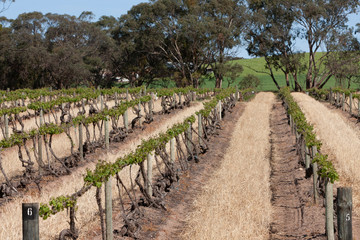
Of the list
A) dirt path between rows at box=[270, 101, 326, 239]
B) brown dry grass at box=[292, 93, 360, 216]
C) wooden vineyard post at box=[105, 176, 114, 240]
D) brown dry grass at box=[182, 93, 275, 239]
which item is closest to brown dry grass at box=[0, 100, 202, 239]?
wooden vineyard post at box=[105, 176, 114, 240]

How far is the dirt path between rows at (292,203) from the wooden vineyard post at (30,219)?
4.72 m

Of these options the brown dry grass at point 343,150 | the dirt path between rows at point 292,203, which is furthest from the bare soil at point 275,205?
the brown dry grass at point 343,150

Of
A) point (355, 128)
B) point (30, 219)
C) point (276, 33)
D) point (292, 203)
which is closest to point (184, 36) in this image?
point (276, 33)

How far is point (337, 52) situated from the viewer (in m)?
64.1

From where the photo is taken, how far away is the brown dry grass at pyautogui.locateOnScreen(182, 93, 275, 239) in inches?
346

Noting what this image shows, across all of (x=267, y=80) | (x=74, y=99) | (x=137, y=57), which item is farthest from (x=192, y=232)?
(x=267, y=80)

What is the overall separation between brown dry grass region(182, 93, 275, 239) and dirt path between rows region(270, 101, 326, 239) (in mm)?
238

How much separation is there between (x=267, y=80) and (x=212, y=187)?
300 ft

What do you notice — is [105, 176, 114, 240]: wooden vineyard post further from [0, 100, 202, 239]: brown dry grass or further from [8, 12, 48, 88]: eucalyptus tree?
[8, 12, 48, 88]: eucalyptus tree

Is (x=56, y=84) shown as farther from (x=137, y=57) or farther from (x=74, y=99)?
(x=74, y=99)

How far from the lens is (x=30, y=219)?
5.73 metres

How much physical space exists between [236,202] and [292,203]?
140 cm

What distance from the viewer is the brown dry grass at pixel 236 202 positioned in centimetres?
879

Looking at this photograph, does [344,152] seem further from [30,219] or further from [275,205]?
[30,219]
